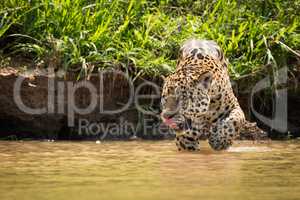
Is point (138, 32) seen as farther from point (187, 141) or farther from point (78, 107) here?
point (187, 141)

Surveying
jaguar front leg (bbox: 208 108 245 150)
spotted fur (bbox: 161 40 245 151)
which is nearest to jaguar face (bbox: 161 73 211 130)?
spotted fur (bbox: 161 40 245 151)

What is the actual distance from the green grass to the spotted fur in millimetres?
1035

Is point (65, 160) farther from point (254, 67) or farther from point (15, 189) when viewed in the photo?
point (254, 67)

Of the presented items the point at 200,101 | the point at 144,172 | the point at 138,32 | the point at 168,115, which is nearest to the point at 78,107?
the point at 138,32

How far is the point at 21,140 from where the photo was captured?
7.38 meters

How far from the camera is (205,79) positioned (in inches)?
253

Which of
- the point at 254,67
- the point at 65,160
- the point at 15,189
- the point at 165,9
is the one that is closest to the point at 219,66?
the point at 254,67

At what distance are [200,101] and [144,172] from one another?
5.26ft

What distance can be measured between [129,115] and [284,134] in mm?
1685

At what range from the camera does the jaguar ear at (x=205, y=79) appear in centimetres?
641

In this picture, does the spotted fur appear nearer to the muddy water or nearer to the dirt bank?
the muddy water

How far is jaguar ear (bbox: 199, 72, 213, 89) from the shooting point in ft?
21.0

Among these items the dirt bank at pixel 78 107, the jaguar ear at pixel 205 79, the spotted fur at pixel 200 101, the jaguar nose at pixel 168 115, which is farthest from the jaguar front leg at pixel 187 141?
the dirt bank at pixel 78 107

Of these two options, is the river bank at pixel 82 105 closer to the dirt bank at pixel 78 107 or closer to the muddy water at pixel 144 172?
the dirt bank at pixel 78 107
